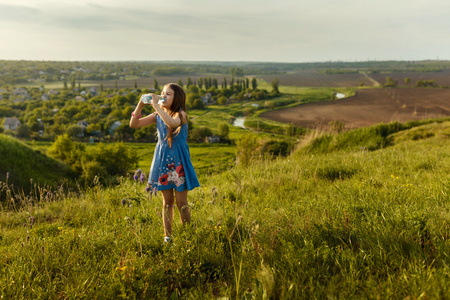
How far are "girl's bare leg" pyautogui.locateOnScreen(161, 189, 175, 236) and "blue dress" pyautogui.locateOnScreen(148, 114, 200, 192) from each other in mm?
135

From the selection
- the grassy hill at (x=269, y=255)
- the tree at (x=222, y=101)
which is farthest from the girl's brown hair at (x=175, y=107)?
the tree at (x=222, y=101)

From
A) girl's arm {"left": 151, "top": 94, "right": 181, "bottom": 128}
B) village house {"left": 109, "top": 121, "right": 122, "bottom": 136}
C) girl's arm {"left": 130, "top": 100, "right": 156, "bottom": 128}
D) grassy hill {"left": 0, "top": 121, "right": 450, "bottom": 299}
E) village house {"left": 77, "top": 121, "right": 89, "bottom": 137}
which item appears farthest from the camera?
village house {"left": 77, "top": 121, "right": 89, "bottom": 137}

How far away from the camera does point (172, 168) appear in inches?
124

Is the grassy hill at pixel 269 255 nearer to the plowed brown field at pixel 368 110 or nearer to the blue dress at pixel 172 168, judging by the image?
the blue dress at pixel 172 168

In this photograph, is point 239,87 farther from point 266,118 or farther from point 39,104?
point 39,104

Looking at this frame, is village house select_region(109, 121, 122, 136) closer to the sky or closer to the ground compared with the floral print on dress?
closer to the ground

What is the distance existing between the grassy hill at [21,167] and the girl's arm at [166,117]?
10.3 metres

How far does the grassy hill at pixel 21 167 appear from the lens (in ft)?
43.2

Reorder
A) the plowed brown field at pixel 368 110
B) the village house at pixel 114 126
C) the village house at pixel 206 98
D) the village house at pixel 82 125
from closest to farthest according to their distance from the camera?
the plowed brown field at pixel 368 110
the village house at pixel 114 126
the village house at pixel 82 125
the village house at pixel 206 98

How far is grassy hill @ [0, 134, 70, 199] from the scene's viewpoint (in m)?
13.2

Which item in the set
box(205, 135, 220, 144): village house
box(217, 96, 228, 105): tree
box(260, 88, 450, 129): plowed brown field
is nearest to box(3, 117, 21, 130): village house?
box(205, 135, 220, 144): village house

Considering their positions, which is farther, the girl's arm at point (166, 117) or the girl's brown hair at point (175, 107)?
the girl's brown hair at point (175, 107)

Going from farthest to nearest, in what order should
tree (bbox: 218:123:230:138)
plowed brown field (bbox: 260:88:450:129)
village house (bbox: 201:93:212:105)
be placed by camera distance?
village house (bbox: 201:93:212:105)
tree (bbox: 218:123:230:138)
plowed brown field (bbox: 260:88:450:129)

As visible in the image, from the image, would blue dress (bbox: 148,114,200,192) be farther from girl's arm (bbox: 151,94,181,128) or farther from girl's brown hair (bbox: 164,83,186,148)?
girl's arm (bbox: 151,94,181,128)
